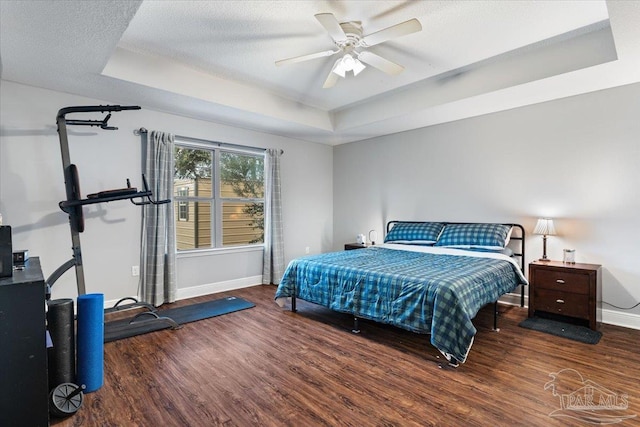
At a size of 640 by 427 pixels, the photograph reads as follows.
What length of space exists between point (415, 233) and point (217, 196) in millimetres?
2902

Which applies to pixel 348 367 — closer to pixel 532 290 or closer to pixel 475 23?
pixel 532 290

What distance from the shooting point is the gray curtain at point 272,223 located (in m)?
5.09

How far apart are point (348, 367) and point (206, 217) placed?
3131 mm

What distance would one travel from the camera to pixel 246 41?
2912 mm

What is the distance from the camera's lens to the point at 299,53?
3178mm

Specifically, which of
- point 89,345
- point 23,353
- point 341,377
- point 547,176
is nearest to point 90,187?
point 89,345

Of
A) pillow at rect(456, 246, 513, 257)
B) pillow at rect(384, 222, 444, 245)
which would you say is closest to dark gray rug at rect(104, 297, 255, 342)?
pillow at rect(384, 222, 444, 245)

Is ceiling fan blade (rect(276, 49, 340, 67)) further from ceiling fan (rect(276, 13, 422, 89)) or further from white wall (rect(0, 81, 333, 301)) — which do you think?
white wall (rect(0, 81, 333, 301))

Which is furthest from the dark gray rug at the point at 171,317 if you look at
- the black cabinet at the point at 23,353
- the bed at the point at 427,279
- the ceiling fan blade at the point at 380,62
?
the ceiling fan blade at the point at 380,62

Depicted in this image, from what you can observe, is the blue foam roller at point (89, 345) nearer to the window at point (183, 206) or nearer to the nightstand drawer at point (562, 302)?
the window at point (183, 206)

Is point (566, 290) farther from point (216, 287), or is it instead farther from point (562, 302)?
point (216, 287)

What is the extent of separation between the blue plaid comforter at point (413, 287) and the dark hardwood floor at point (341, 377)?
0.83 ft

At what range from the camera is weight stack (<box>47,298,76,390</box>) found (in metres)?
1.97

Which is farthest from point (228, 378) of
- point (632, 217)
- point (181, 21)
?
point (632, 217)
